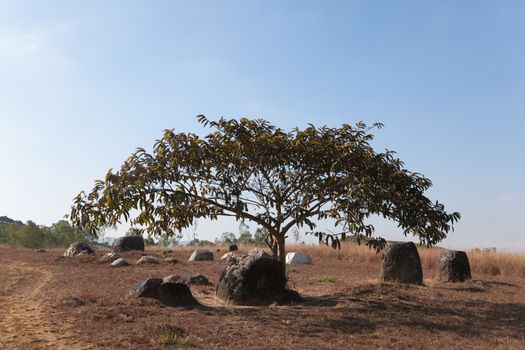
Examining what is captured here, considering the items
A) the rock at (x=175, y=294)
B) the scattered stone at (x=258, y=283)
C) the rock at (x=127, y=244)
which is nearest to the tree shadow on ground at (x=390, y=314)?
the scattered stone at (x=258, y=283)

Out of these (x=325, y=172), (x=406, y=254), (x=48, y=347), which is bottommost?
(x=48, y=347)

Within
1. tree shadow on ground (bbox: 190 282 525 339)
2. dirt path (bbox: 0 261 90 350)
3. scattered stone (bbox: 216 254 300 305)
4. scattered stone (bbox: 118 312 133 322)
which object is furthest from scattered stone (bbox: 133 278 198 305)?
dirt path (bbox: 0 261 90 350)

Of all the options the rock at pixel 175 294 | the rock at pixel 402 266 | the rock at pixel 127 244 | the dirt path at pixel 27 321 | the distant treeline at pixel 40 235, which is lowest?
the dirt path at pixel 27 321

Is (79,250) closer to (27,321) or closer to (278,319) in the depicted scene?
(27,321)

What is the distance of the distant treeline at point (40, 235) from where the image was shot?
66.6 m

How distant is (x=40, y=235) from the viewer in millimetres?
68562

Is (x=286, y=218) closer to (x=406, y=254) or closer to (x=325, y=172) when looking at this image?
(x=325, y=172)

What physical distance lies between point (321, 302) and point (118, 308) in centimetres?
597

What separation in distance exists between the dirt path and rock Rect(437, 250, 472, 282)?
16.8m

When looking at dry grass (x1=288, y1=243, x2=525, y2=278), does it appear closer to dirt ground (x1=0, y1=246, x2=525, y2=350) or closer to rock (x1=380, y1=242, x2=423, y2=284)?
dirt ground (x1=0, y1=246, x2=525, y2=350)

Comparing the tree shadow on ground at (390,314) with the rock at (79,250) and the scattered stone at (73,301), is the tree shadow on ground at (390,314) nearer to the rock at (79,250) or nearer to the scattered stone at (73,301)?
the scattered stone at (73,301)

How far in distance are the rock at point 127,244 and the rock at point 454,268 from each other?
26.8m

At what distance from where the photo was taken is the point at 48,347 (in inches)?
394

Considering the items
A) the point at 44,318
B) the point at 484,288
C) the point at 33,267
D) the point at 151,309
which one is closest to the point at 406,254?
the point at 484,288
